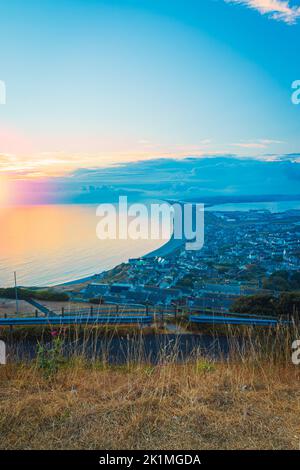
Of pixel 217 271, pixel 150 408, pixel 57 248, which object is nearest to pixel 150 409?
pixel 150 408

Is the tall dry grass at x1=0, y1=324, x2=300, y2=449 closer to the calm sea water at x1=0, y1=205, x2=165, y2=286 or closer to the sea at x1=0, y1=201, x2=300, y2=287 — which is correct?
the sea at x1=0, y1=201, x2=300, y2=287

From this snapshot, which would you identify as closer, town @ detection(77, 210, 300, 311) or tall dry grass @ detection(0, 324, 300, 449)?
tall dry grass @ detection(0, 324, 300, 449)

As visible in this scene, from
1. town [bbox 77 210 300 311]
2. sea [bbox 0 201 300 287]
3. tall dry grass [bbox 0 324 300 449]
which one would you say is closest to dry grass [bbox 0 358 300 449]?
tall dry grass [bbox 0 324 300 449]

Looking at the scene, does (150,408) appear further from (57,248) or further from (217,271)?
(57,248)

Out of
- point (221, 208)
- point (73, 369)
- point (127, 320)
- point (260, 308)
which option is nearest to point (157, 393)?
point (73, 369)

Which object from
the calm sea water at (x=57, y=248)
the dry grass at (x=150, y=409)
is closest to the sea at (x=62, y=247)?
the calm sea water at (x=57, y=248)
